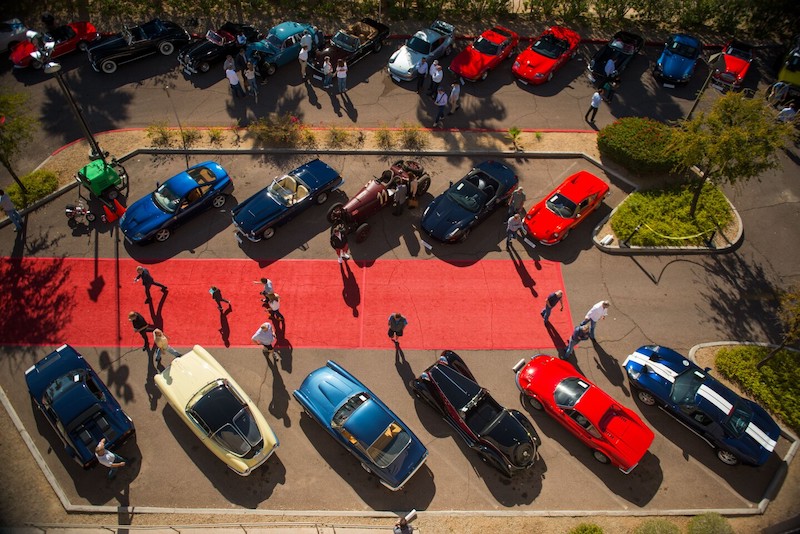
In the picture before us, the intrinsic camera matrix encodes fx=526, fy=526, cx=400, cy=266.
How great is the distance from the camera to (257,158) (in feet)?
A: 67.1

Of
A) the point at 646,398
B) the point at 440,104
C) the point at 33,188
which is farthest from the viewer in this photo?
the point at 440,104

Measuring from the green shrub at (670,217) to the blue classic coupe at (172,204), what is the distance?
14192mm

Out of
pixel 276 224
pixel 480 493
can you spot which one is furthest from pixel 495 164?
pixel 480 493

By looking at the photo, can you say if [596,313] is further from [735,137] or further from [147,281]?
[147,281]

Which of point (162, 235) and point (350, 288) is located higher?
point (162, 235)

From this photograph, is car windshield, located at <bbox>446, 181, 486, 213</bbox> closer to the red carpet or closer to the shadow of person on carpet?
the red carpet

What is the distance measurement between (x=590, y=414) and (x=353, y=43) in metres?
18.5

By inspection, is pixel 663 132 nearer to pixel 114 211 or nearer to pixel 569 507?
pixel 569 507

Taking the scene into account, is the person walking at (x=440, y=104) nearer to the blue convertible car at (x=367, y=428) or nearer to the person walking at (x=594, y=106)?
the person walking at (x=594, y=106)

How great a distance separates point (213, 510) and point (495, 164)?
14113 millimetres

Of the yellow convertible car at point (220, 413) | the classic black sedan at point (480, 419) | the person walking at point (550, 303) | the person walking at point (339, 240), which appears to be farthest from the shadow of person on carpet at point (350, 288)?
the person walking at point (550, 303)

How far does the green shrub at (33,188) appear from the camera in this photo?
18844mm

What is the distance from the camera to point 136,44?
23625mm

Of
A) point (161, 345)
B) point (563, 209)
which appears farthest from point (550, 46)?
point (161, 345)
